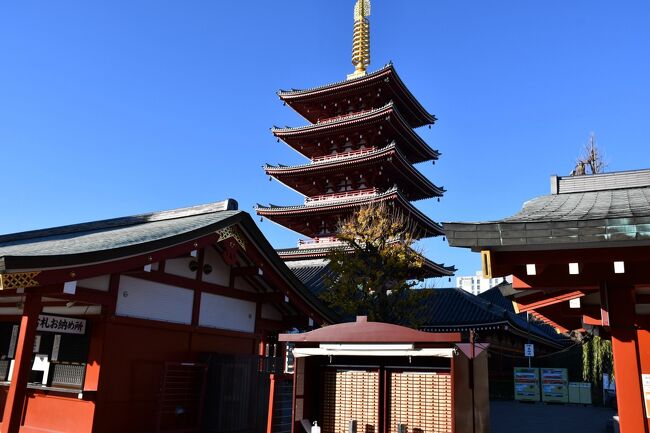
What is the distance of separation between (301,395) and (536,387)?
73.4ft

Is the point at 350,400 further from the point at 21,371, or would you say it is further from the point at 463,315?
the point at 463,315

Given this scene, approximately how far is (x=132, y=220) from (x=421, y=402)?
431 inches

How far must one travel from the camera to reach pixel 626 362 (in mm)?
5219

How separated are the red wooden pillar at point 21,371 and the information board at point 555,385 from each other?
974 inches

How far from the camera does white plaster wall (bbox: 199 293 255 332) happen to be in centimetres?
1229

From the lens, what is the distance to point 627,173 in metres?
7.87

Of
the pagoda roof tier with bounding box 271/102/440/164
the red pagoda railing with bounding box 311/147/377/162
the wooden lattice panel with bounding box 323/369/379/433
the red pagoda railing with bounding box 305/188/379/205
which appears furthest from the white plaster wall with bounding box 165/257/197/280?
the red pagoda railing with bounding box 311/147/377/162

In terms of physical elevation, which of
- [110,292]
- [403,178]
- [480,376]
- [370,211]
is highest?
[403,178]

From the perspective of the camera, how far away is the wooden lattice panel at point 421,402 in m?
7.54

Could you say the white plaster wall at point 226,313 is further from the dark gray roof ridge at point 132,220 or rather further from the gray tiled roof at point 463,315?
the gray tiled roof at point 463,315

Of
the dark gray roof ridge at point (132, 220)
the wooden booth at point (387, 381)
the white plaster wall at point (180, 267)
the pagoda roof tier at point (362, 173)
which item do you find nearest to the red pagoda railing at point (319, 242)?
the pagoda roof tier at point (362, 173)

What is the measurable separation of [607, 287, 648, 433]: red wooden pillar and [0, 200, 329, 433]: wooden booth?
791cm

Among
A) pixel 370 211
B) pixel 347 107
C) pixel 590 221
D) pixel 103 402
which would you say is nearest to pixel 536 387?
pixel 370 211

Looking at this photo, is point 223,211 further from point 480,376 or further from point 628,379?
point 628,379
